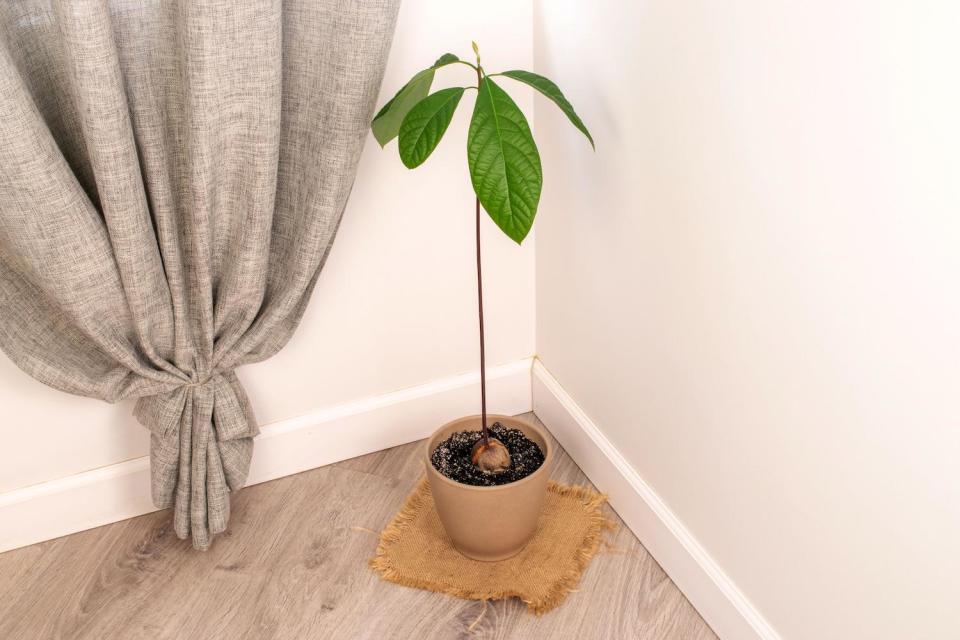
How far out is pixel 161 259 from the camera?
1.50m

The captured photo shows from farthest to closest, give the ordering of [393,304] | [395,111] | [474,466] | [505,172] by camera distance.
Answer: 1. [393,304]
2. [474,466]
3. [395,111]
4. [505,172]

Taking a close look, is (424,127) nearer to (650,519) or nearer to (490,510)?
(490,510)

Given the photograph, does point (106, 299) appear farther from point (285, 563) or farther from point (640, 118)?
point (640, 118)

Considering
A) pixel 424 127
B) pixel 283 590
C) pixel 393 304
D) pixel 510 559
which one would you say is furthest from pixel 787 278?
pixel 283 590

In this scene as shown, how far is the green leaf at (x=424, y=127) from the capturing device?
1323 millimetres

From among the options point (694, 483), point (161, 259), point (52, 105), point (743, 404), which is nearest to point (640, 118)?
point (743, 404)

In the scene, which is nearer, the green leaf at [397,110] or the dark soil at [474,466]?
the green leaf at [397,110]

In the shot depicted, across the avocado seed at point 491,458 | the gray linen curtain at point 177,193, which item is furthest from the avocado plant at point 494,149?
the avocado seed at point 491,458

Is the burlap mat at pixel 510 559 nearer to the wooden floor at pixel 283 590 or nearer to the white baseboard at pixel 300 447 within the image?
the wooden floor at pixel 283 590

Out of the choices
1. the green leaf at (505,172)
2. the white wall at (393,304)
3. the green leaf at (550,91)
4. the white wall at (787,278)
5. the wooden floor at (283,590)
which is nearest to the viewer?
the white wall at (787,278)

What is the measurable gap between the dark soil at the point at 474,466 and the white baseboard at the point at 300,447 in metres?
0.30

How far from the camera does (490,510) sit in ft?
5.09

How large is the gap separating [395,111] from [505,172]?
0.25m

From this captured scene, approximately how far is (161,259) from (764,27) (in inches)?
40.0
